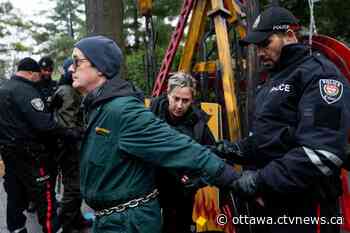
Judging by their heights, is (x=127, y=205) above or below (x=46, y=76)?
below

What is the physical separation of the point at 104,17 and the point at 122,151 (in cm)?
359

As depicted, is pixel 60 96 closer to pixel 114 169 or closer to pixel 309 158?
pixel 114 169

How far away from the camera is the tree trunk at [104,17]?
17.1 feet

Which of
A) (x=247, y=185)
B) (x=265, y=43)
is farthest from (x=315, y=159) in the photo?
(x=265, y=43)

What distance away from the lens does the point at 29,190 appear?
410 cm

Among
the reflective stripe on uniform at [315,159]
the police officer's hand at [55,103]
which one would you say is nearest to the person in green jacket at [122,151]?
the reflective stripe on uniform at [315,159]

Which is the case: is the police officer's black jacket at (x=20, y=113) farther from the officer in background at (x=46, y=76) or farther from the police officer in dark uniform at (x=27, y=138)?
the officer in background at (x=46, y=76)

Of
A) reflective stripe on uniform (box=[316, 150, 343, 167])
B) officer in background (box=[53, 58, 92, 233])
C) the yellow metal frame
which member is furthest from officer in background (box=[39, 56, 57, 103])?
reflective stripe on uniform (box=[316, 150, 343, 167])

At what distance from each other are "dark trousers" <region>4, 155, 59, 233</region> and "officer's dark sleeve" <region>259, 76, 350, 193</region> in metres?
2.74

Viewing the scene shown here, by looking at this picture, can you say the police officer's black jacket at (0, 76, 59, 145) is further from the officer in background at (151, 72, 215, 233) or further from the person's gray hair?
the person's gray hair

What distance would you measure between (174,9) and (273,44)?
39.4ft

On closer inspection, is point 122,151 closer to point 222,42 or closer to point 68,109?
point 222,42

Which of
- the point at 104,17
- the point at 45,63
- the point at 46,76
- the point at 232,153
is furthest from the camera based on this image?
the point at 46,76

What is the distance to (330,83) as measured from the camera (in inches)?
78.7
